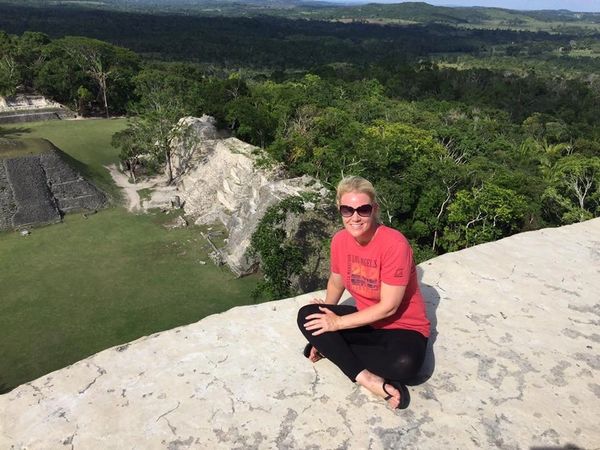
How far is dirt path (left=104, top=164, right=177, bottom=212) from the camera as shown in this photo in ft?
88.7

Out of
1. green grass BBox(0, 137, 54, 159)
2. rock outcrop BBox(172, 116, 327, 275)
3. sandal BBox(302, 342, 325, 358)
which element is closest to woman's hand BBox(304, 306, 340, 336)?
sandal BBox(302, 342, 325, 358)

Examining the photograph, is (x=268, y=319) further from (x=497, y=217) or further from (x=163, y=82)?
(x=163, y=82)

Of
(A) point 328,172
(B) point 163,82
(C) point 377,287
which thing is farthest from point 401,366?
(B) point 163,82

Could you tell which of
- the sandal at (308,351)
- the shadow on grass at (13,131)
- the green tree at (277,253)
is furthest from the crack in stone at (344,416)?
the shadow on grass at (13,131)

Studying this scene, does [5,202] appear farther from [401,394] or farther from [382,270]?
[401,394]

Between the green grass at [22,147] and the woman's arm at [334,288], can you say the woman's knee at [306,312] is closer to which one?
the woman's arm at [334,288]

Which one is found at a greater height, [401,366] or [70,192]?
[401,366]

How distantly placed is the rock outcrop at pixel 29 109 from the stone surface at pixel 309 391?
38827mm

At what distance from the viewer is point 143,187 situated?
29.7 metres

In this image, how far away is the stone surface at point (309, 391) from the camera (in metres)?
4.16

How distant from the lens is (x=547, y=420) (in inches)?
168

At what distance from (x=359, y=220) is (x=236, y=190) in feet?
71.7

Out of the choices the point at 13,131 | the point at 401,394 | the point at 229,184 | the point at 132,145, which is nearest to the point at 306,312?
the point at 401,394

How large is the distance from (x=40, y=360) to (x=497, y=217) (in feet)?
62.3
